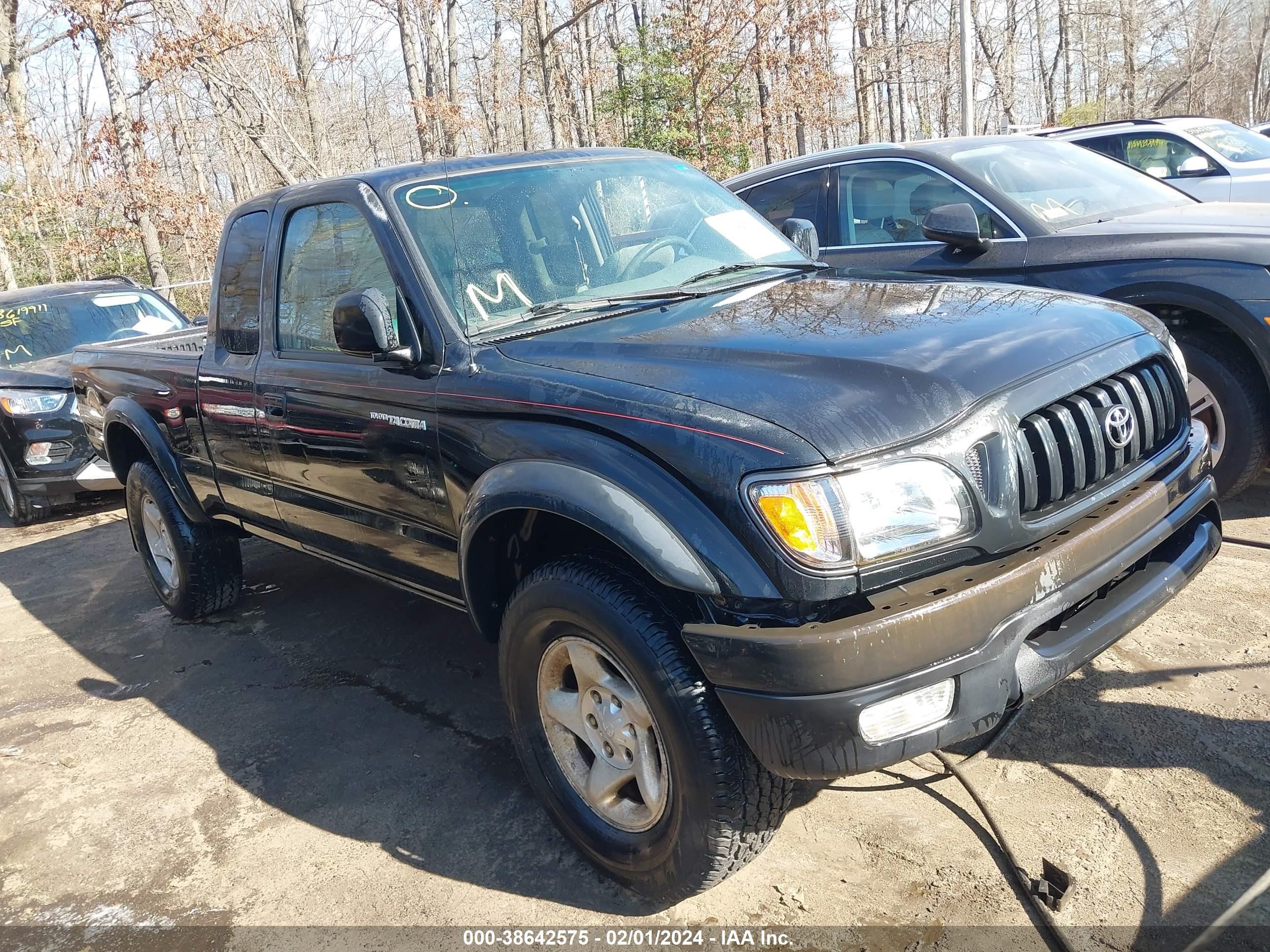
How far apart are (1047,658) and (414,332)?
2029mm

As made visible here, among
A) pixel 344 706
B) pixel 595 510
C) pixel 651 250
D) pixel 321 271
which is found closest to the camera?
pixel 595 510

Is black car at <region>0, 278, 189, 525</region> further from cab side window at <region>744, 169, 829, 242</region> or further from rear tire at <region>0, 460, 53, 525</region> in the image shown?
cab side window at <region>744, 169, 829, 242</region>

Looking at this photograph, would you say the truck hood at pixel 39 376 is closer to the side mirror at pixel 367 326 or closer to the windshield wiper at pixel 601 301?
the side mirror at pixel 367 326

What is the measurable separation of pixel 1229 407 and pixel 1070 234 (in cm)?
112

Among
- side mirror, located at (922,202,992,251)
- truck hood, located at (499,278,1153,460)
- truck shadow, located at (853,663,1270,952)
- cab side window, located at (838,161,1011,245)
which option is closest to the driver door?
truck hood, located at (499,278,1153,460)

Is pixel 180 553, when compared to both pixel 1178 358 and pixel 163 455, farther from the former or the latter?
pixel 1178 358

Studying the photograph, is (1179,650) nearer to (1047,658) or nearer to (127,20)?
(1047,658)

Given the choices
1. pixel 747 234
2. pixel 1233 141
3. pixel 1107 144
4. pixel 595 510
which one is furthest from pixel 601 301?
pixel 1233 141

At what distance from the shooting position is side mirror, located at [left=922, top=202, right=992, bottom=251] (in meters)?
4.69

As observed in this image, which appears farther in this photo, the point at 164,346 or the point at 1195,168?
the point at 1195,168

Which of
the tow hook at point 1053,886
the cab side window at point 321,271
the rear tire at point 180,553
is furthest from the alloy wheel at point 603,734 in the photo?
the rear tire at point 180,553

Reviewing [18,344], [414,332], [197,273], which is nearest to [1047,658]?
[414,332]

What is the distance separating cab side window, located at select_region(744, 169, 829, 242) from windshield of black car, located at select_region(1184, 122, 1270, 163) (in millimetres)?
5508

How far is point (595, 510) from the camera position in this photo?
2.43 meters
